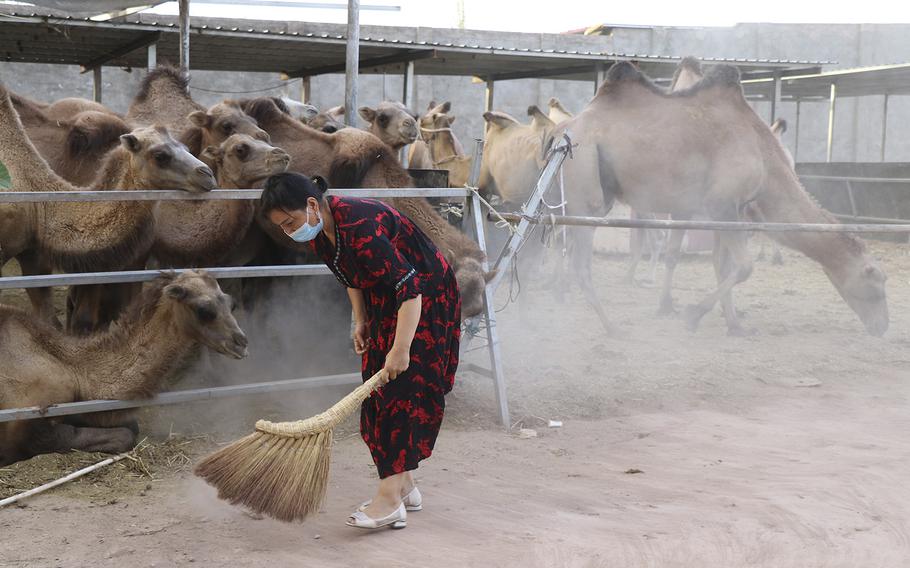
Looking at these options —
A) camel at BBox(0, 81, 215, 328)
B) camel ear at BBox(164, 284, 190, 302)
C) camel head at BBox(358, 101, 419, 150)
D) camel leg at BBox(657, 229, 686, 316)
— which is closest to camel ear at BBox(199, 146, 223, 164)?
camel at BBox(0, 81, 215, 328)

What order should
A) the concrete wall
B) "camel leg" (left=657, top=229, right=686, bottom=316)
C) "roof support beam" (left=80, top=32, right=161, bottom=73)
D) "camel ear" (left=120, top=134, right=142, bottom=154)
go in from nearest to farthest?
"camel ear" (left=120, top=134, right=142, bottom=154) → "camel leg" (left=657, top=229, right=686, bottom=316) → "roof support beam" (left=80, top=32, right=161, bottom=73) → the concrete wall

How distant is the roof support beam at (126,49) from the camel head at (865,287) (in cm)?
780

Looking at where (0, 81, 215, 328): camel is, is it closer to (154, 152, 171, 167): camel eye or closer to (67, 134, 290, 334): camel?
(154, 152, 171, 167): camel eye

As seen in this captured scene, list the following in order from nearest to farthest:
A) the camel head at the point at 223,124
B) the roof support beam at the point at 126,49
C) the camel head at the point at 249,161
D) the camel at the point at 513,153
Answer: the camel head at the point at 249,161
the camel head at the point at 223,124
the roof support beam at the point at 126,49
the camel at the point at 513,153

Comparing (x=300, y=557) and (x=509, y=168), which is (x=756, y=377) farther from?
(x=509, y=168)

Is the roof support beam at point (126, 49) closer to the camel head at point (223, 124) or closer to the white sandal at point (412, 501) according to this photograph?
the camel head at point (223, 124)

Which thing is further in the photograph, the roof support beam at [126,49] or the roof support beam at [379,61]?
the roof support beam at [379,61]

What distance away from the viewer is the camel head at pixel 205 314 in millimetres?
5145

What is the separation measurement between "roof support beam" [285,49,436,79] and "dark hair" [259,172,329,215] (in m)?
8.62

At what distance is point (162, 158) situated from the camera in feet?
18.0

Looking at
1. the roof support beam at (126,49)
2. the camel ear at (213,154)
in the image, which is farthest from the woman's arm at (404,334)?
the roof support beam at (126,49)

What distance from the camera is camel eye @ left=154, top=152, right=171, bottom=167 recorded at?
18.0ft

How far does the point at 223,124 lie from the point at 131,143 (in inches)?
41.9

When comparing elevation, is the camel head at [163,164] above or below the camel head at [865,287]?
above
